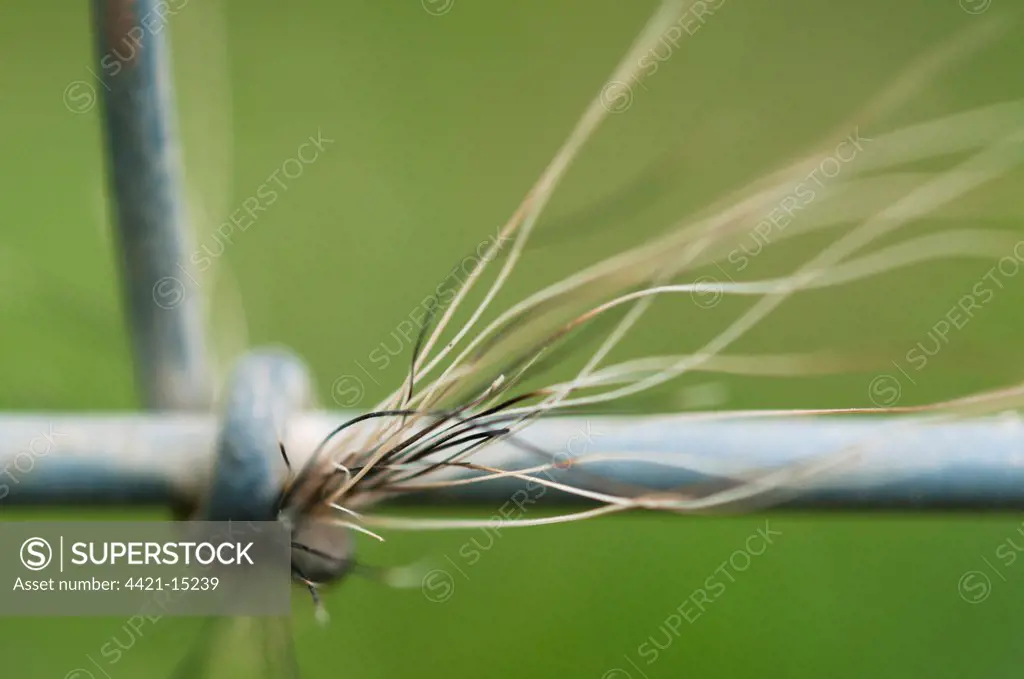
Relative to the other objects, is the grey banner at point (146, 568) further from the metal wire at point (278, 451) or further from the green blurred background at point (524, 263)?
the green blurred background at point (524, 263)

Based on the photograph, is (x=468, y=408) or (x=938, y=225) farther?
(x=938, y=225)

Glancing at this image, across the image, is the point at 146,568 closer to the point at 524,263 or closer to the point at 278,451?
the point at 278,451

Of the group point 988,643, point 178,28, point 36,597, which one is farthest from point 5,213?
point 988,643

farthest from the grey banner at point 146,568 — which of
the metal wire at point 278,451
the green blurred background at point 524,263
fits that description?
the green blurred background at point 524,263

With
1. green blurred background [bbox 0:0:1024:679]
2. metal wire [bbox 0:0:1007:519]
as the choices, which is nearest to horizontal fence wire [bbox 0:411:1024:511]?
metal wire [bbox 0:0:1007:519]

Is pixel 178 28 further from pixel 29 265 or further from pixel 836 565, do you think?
pixel 836 565

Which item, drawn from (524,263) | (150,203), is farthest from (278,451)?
(524,263)

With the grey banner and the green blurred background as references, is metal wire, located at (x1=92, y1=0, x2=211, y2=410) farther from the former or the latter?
the green blurred background

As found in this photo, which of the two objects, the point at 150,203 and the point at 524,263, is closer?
the point at 150,203
